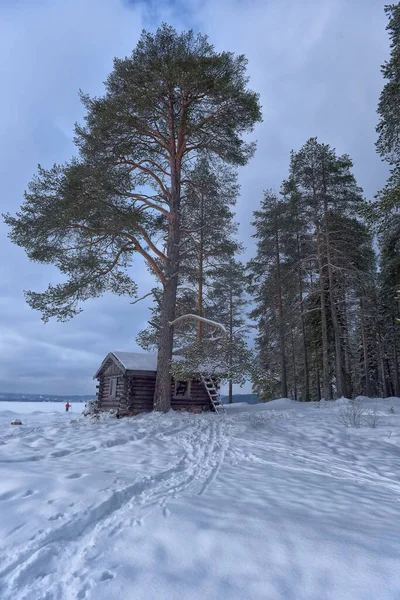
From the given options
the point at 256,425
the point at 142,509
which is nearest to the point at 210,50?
the point at 256,425

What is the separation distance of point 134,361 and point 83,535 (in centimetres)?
1446

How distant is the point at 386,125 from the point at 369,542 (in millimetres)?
13384

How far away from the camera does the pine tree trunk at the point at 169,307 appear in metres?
13.5

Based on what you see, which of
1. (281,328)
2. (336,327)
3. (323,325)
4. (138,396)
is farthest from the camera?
(281,328)

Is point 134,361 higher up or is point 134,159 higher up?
point 134,159

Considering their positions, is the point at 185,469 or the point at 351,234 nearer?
the point at 185,469

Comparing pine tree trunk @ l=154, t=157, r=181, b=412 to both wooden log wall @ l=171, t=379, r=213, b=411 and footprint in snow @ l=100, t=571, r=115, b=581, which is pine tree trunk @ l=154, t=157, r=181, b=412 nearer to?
wooden log wall @ l=171, t=379, r=213, b=411

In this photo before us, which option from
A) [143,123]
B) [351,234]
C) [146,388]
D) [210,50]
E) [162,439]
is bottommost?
[162,439]

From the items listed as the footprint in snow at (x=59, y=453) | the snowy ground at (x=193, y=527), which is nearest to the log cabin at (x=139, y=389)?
the footprint in snow at (x=59, y=453)

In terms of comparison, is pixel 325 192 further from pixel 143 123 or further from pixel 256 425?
pixel 256 425

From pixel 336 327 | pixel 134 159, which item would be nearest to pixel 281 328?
pixel 336 327

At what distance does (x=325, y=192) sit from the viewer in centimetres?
1897

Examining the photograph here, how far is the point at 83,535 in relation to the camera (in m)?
2.86

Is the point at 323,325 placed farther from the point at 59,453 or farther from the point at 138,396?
the point at 59,453
